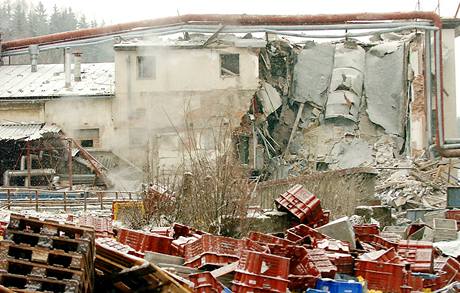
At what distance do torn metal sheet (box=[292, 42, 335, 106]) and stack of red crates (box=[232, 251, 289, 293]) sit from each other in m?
29.3

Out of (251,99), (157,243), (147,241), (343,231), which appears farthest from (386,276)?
(251,99)

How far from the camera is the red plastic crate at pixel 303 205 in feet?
41.9

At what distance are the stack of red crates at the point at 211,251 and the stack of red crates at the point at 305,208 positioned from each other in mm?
3155

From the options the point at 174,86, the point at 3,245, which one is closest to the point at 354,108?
the point at 174,86

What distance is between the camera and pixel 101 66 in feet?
125

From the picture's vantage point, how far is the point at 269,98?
35.0 metres

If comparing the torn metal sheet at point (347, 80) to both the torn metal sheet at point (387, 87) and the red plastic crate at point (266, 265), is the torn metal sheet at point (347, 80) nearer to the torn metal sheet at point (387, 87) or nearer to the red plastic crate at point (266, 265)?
the torn metal sheet at point (387, 87)

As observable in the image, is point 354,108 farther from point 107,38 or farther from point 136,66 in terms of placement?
point 107,38

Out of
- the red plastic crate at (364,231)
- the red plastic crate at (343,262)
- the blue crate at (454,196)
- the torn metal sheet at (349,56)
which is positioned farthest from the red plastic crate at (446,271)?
the torn metal sheet at (349,56)

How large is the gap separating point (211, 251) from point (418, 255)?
3.33 metres

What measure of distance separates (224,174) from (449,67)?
22.4m

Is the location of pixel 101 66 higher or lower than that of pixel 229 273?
higher

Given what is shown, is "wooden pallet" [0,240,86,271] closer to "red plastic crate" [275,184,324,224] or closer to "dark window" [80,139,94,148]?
"red plastic crate" [275,184,324,224]

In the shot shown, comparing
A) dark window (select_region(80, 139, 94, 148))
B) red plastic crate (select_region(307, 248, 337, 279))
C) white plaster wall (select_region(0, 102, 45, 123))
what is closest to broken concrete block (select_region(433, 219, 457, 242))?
red plastic crate (select_region(307, 248, 337, 279))
